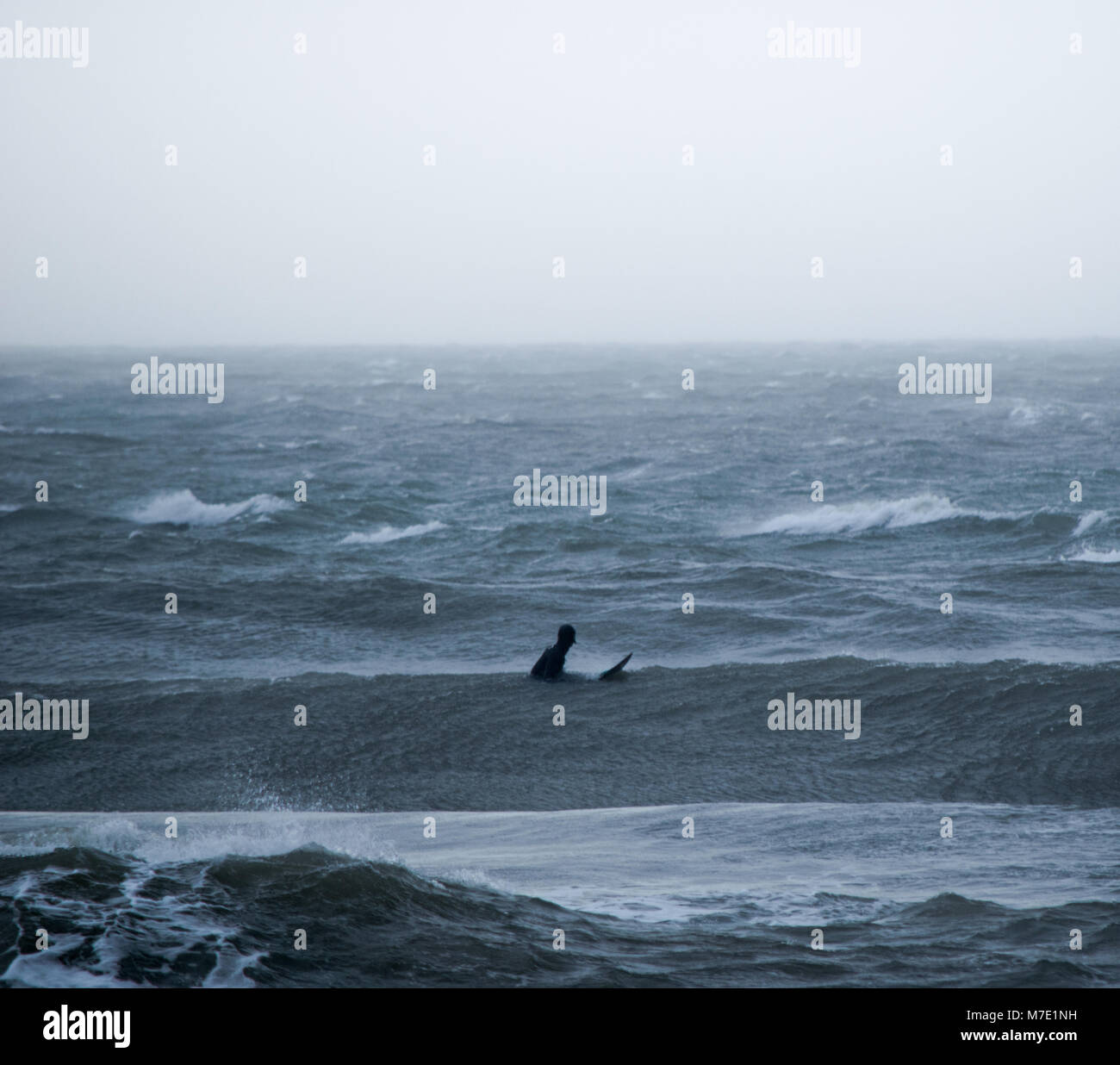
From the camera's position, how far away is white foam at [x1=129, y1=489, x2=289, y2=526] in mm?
30266

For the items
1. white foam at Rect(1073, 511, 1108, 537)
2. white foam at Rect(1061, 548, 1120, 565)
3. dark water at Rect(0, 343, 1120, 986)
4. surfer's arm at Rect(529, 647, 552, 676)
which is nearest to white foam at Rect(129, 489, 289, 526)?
dark water at Rect(0, 343, 1120, 986)

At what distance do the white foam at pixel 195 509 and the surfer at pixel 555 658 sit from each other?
17421 millimetres

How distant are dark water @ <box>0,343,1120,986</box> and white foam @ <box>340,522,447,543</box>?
16 centimetres

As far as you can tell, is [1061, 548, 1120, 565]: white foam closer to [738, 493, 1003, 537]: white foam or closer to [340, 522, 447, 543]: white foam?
[738, 493, 1003, 537]: white foam

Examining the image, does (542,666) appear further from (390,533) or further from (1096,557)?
(390,533)

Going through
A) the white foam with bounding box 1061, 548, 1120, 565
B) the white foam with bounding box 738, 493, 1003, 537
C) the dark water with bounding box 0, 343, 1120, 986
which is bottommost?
the dark water with bounding box 0, 343, 1120, 986

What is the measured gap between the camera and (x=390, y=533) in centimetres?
2827

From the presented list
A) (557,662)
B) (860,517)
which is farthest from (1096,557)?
(557,662)

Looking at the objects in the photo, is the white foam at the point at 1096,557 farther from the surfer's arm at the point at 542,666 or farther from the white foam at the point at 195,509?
the white foam at the point at 195,509

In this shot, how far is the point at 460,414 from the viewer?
58.8 m

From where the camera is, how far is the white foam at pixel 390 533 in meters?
27.6

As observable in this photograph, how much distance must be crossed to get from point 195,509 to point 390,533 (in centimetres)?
680

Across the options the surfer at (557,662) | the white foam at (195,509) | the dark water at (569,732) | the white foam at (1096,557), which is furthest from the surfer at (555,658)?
the white foam at (195,509)
